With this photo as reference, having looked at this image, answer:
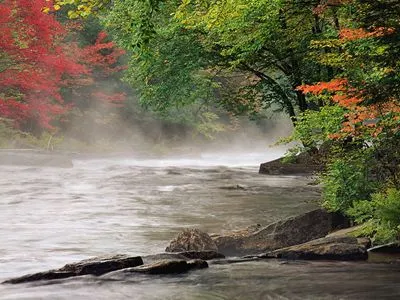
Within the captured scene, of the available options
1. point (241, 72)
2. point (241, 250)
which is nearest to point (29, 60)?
point (241, 72)

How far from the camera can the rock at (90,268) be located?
1068cm

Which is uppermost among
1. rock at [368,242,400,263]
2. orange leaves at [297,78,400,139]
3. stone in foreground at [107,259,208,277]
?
orange leaves at [297,78,400,139]

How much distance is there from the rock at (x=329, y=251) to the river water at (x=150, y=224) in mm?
400

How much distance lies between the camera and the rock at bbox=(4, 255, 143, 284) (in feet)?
35.0

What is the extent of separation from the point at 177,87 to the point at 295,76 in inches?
172

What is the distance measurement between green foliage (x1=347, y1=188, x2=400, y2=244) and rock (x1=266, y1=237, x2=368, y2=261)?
53 cm

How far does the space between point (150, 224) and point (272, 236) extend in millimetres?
4906

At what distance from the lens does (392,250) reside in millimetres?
12383

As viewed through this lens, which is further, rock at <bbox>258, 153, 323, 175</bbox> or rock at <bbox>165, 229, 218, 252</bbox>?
rock at <bbox>258, 153, 323, 175</bbox>

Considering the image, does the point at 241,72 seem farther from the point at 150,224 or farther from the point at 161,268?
the point at 161,268

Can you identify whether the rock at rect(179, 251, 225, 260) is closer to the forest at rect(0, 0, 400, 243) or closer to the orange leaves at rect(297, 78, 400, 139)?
the forest at rect(0, 0, 400, 243)

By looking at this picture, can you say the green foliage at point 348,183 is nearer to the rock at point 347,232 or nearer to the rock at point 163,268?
the rock at point 347,232

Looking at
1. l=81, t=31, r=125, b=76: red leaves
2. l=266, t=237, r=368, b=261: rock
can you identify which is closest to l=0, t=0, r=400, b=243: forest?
l=81, t=31, r=125, b=76: red leaves

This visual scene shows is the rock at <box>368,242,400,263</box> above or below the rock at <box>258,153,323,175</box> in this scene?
below
